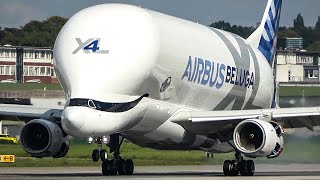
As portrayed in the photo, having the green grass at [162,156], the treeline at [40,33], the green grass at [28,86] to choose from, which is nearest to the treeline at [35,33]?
the treeline at [40,33]

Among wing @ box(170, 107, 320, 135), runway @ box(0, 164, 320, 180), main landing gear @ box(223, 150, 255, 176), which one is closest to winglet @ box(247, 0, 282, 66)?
runway @ box(0, 164, 320, 180)

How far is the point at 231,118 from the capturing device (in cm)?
3884

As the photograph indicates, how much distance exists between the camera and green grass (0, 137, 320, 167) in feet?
171

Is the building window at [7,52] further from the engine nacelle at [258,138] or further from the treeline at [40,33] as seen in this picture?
the engine nacelle at [258,138]

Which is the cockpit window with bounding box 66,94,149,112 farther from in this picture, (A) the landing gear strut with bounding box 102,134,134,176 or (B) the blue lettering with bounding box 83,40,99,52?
(A) the landing gear strut with bounding box 102,134,134,176

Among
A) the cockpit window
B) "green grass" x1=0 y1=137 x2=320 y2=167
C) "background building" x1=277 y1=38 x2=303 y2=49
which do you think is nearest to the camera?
the cockpit window

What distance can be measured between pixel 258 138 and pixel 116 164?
16.3ft

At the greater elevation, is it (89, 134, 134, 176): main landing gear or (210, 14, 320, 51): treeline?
(210, 14, 320, 51): treeline

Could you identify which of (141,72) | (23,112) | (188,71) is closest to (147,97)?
(141,72)

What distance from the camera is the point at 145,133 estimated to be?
38.7 metres

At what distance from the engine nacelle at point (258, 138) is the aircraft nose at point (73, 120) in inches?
228

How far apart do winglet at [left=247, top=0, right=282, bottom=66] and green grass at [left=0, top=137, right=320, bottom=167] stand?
455 cm

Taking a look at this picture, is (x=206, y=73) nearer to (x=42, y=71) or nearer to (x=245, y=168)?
(x=245, y=168)

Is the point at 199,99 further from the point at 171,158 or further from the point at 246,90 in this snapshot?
the point at 171,158
